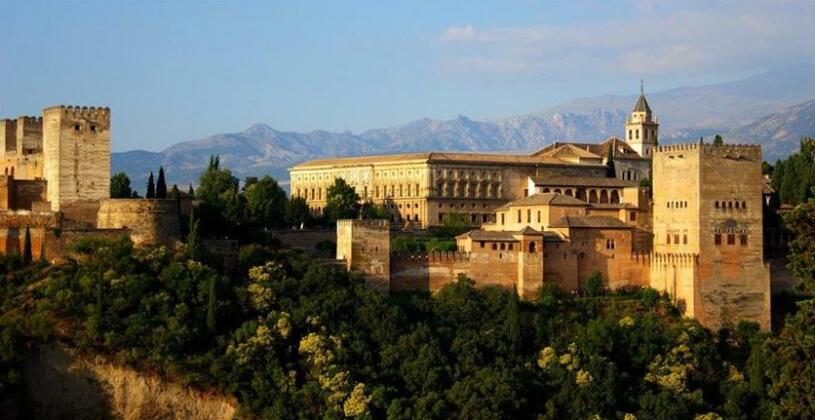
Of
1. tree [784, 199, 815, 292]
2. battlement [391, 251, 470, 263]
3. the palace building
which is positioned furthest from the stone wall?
the palace building

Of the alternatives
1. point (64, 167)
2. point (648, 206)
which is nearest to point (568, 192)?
point (648, 206)

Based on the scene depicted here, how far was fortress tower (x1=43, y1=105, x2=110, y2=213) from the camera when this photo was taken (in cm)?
5153

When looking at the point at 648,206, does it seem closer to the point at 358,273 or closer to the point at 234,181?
the point at 358,273

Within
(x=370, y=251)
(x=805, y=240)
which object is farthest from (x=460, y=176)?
(x=805, y=240)

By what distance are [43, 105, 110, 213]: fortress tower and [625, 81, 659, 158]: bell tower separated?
5386cm

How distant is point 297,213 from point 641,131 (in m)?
36.8

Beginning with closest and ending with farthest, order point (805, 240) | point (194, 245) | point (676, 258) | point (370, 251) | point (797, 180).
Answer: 1. point (805, 240)
2. point (194, 245)
3. point (370, 251)
4. point (676, 258)
5. point (797, 180)

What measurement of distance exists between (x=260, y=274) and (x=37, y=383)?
891cm

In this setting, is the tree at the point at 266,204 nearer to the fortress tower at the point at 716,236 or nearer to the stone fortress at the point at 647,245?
the stone fortress at the point at 647,245

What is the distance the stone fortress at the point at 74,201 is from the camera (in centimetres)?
5038

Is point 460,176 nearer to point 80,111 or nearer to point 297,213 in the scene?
point 297,213

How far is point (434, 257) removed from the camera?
56625 millimetres

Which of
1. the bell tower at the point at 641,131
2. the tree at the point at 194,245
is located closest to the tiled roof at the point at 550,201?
the tree at the point at 194,245

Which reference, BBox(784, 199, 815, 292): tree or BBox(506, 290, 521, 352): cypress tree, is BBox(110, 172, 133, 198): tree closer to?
BBox(506, 290, 521, 352): cypress tree
